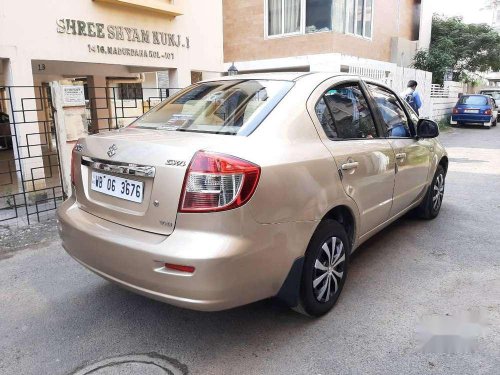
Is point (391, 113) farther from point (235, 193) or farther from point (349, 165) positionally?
point (235, 193)

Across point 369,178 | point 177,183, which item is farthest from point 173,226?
point 369,178

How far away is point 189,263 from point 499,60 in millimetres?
24317

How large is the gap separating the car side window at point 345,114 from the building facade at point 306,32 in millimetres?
9945

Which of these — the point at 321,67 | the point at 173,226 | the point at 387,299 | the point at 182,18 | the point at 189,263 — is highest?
the point at 182,18

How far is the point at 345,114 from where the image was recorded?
3305 millimetres

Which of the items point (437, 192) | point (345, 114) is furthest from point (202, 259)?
point (437, 192)

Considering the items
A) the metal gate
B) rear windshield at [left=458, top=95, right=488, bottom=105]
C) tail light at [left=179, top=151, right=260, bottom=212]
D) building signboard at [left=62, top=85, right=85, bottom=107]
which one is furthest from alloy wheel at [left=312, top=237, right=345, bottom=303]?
rear windshield at [left=458, top=95, right=488, bottom=105]

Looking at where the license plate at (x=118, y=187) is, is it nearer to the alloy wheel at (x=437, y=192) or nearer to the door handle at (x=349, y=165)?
the door handle at (x=349, y=165)

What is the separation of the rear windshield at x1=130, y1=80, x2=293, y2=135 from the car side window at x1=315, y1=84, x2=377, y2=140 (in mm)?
327

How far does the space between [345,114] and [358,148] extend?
294 mm

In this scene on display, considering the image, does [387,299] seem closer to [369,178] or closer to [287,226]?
[369,178]

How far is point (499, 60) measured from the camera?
853 inches

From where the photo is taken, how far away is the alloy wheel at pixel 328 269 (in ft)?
9.46

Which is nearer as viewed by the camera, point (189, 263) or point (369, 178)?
point (189, 263)
